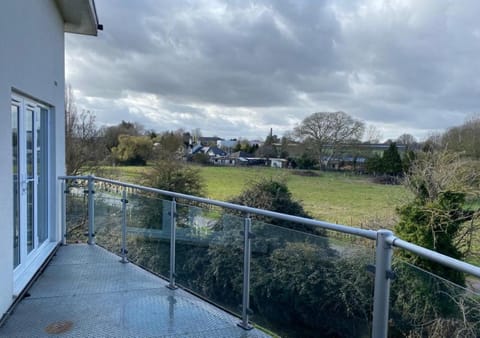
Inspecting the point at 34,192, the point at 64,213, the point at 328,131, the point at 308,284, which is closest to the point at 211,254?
the point at 308,284

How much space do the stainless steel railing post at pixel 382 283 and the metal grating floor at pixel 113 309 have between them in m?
1.12

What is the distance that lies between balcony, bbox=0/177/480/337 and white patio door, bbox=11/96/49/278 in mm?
399

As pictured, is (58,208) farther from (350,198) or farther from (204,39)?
(350,198)

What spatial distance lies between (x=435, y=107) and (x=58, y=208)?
20.8 m

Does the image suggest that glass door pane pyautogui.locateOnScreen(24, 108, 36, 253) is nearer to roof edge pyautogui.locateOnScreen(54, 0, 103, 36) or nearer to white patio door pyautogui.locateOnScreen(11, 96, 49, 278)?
white patio door pyautogui.locateOnScreen(11, 96, 49, 278)

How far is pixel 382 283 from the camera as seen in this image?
6.22 ft

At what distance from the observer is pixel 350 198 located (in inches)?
803

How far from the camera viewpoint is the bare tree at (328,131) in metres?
34.8

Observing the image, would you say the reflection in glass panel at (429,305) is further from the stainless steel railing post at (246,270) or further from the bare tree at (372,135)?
the bare tree at (372,135)

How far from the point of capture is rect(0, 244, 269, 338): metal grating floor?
109 inches

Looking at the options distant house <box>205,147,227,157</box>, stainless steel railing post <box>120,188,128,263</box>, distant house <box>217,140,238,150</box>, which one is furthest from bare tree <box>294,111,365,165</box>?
Answer: stainless steel railing post <box>120,188,128,263</box>

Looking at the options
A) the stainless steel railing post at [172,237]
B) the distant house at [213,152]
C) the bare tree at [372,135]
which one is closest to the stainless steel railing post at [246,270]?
the stainless steel railing post at [172,237]

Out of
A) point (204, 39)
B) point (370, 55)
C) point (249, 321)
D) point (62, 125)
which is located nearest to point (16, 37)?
point (62, 125)

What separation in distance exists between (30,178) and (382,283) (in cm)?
393
